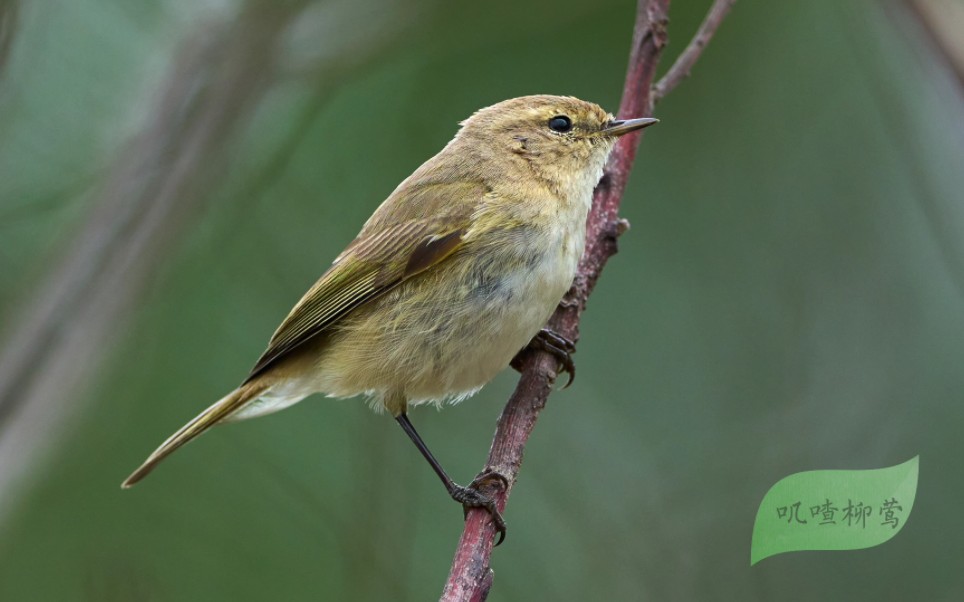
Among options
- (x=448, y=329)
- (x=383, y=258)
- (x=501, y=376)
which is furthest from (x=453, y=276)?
(x=501, y=376)

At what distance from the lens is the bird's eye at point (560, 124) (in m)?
3.26

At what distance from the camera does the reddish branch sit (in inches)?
110

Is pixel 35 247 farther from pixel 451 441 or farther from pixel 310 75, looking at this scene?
pixel 451 441

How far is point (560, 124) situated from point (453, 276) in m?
0.66

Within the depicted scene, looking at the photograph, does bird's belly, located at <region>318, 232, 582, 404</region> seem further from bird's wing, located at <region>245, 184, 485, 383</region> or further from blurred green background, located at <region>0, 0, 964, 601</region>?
blurred green background, located at <region>0, 0, 964, 601</region>

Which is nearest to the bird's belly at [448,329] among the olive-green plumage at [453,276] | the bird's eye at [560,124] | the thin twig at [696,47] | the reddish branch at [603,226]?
the olive-green plumage at [453,276]

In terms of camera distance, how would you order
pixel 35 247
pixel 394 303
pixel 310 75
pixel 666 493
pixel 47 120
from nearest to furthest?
pixel 394 303, pixel 310 75, pixel 666 493, pixel 47 120, pixel 35 247

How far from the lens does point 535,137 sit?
3.28 m

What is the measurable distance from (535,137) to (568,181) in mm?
238

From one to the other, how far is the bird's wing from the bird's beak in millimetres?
452

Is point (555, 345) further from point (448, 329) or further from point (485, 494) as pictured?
point (485, 494)

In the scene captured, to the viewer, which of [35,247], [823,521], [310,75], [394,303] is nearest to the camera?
[823,521]

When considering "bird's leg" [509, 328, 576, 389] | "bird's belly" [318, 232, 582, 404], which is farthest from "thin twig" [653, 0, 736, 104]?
"bird's leg" [509, 328, 576, 389]

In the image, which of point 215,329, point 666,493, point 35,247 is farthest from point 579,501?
point 35,247
